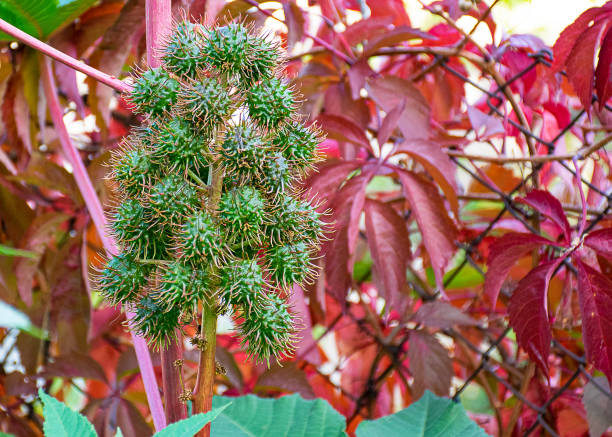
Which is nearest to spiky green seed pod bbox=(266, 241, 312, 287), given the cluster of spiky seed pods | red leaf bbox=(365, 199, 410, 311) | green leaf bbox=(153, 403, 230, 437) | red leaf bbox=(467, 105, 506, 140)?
the cluster of spiky seed pods

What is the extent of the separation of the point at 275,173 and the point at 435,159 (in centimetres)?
38

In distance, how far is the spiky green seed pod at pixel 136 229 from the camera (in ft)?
1.42

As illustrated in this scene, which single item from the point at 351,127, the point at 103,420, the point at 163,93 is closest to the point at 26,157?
the point at 103,420

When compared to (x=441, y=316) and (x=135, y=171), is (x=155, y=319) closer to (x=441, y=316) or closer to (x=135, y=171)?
(x=135, y=171)

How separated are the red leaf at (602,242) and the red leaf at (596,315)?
3 cm

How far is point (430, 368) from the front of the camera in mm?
877

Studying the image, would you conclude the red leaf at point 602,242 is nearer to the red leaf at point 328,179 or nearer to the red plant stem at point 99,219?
the red leaf at point 328,179

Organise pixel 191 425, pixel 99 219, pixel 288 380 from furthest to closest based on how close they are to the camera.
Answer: pixel 288 380 → pixel 99 219 → pixel 191 425

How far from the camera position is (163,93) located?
438 mm

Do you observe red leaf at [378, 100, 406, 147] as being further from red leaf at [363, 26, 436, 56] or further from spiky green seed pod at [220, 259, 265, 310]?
spiky green seed pod at [220, 259, 265, 310]

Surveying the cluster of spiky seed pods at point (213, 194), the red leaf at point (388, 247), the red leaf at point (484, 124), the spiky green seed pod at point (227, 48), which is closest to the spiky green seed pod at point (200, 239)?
the cluster of spiky seed pods at point (213, 194)

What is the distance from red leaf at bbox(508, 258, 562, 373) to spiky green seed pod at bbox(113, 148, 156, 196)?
427mm

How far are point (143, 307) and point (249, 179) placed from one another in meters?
0.12

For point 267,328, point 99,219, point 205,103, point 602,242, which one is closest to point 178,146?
point 205,103
